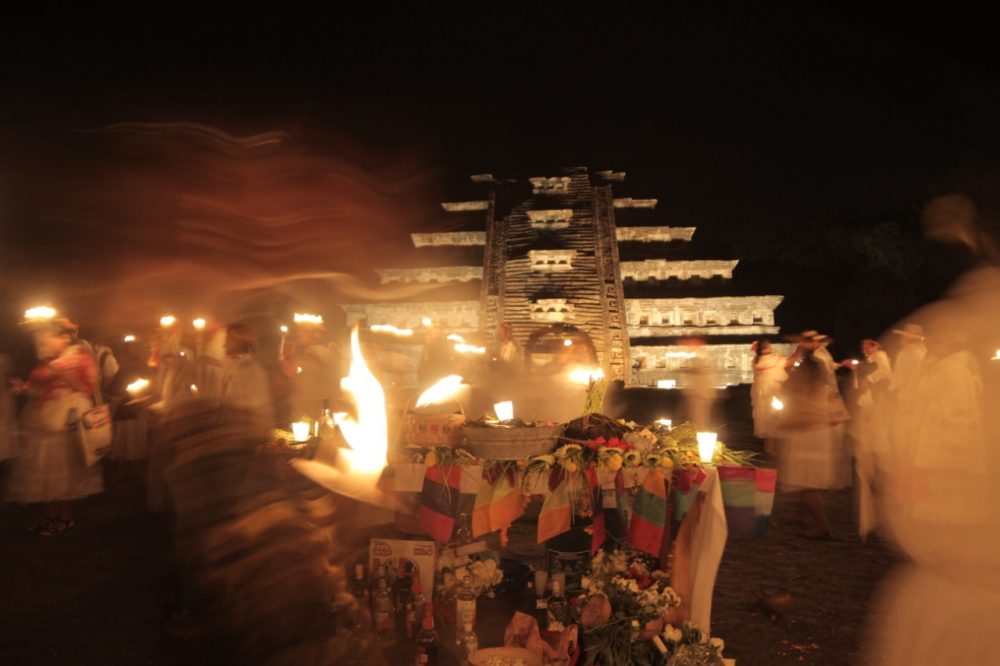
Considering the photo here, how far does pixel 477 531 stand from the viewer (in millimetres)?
4582

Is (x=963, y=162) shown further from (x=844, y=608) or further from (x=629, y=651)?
(x=629, y=651)

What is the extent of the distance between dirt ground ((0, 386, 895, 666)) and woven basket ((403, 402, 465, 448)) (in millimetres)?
1581

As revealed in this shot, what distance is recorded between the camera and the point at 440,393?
18.2 feet

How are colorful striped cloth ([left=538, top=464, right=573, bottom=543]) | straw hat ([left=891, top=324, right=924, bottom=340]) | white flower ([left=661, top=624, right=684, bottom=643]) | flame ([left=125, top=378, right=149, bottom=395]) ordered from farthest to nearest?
flame ([left=125, top=378, right=149, bottom=395]) < straw hat ([left=891, top=324, right=924, bottom=340]) < colorful striped cloth ([left=538, top=464, right=573, bottom=543]) < white flower ([left=661, top=624, right=684, bottom=643])

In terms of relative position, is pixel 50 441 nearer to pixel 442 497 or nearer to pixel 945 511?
pixel 442 497

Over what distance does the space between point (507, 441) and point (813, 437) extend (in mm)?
4815

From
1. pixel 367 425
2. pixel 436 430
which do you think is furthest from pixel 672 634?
pixel 367 425

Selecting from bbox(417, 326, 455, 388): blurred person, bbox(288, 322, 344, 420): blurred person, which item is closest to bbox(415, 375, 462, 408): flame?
bbox(288, 322, 344, 420): blurred person

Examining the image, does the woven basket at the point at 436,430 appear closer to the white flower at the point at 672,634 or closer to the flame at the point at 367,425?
the flame at the point at 367,425

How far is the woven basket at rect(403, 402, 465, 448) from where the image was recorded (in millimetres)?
5047

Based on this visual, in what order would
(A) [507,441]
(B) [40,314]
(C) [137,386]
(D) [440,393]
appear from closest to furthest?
(A) [507,441]
(D) [440,393]
(B) [40,314]
(C) [137,386]

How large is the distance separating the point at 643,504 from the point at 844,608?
234 centimetres

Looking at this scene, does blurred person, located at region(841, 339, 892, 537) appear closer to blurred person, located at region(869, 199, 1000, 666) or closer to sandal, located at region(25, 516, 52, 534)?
blurred person, located at region(869, 199, 1000, 666)

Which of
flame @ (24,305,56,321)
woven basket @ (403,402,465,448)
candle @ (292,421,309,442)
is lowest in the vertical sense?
candle @ (292,421,309,442)
